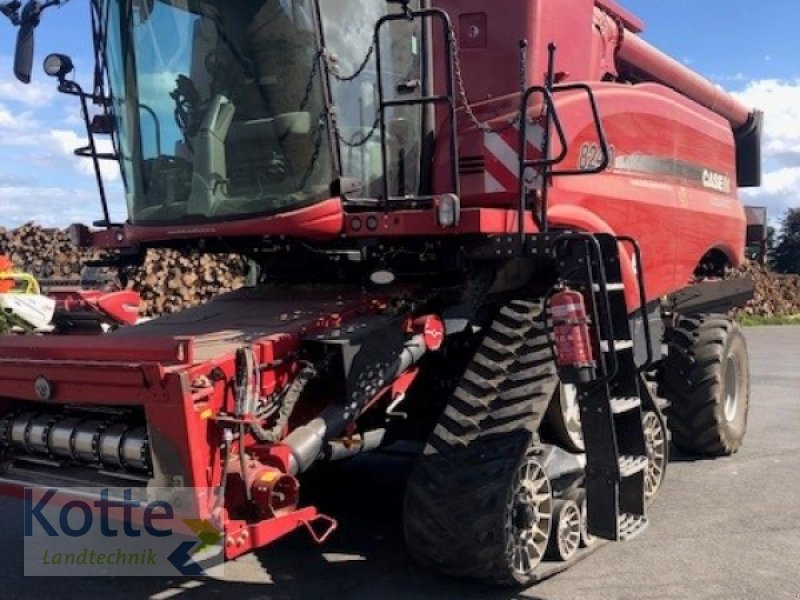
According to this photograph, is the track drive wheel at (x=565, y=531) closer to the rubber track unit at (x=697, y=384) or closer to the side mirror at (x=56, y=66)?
the rubber track unit at (x=697, y=384)

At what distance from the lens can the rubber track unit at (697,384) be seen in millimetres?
7230

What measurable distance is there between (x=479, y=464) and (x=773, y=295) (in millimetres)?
28840

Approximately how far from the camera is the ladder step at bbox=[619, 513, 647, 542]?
470cm

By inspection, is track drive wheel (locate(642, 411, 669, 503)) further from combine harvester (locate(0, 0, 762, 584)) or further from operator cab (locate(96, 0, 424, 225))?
operator cab (locate(96, 0, 424, 225))

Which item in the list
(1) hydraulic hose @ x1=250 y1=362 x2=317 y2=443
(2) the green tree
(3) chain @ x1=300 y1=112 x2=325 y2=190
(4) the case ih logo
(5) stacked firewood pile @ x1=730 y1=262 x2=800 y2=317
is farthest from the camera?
(2) the green tree

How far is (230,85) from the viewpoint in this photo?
483 centimetres

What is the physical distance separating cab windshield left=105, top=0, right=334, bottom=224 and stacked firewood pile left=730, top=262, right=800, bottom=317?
25.6 metres

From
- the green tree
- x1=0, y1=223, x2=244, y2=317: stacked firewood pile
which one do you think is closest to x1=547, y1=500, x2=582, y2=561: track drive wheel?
x1=0, y1=223, x2=244, y2=317: stacked firewood pile

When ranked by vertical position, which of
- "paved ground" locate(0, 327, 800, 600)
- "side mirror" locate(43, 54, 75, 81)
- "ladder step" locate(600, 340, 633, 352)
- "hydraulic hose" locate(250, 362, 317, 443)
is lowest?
"paved ground" locate(0, 327, 800, 600)

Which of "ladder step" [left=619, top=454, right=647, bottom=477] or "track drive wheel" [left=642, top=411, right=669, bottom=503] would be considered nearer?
"ladder step" [left=619, top=454, right=647, bottom=477]

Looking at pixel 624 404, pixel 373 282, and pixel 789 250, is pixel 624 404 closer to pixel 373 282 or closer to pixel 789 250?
pixel 373 282

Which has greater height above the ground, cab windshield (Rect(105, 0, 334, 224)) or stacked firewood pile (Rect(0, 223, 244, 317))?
cab windshield (Rect(105, 0, 334, 224))

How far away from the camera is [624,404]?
16.3ft

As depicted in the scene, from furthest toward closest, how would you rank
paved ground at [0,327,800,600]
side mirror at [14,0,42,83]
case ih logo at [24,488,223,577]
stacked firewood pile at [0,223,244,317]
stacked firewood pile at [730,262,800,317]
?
1. stacked firewood pile at [730,262,800,317]
2. stacked firewood pile at [0,223,244,317]
3. side mirror at [14,0,42,83]
4. paved ground at [0,327,800,600]
5. case ih logo at [24,488,223,577]
